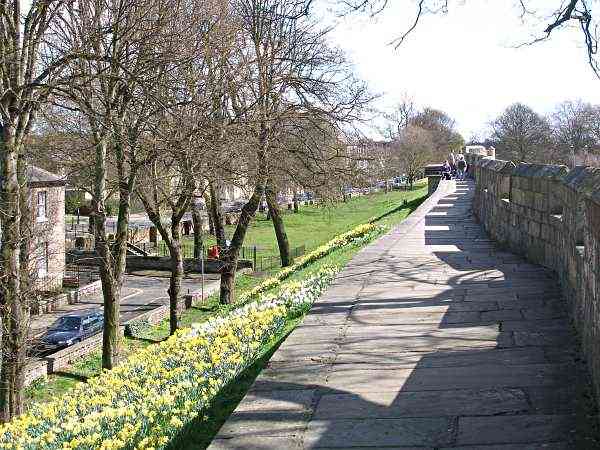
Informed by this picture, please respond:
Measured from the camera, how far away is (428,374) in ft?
18.0

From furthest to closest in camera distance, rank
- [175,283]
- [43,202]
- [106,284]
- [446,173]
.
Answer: [446,173] → [43,202] → [175,283] → [106,284]

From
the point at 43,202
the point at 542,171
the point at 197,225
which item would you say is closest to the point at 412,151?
the point at 197,225

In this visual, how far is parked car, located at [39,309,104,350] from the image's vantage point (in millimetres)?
22155

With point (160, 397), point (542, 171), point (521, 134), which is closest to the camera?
point (160, 397)

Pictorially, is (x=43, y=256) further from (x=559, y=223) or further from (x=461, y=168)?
(x=461, y=168)

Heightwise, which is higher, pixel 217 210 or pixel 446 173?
pixel 446 173

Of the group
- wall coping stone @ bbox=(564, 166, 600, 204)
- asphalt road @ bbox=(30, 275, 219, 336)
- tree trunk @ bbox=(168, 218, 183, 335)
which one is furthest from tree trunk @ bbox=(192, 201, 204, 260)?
wall coping stone @ bbox=(564, 166, 600, 204)

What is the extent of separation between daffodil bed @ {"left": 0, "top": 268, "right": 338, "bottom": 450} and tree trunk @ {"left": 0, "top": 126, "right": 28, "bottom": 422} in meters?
2.61

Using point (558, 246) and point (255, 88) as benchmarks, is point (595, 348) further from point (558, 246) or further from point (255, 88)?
point (255, 88)

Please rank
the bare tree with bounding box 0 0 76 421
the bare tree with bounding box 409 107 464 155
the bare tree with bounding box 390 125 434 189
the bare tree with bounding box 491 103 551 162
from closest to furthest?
the bare tree with bounding box 0 0 76 421, the bare tree with bounding box 491 103 551 162, the bare tree with bounding box 390 125 434 189, the bare tree with bounding box 409 107 464 155

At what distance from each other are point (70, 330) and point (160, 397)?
59.2 feet

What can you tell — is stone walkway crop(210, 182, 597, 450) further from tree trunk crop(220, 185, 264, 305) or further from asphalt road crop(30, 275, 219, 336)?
asphalt road crop(30, 275, 219, 336)

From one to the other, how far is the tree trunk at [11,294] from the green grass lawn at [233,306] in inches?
158

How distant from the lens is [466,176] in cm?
4022
